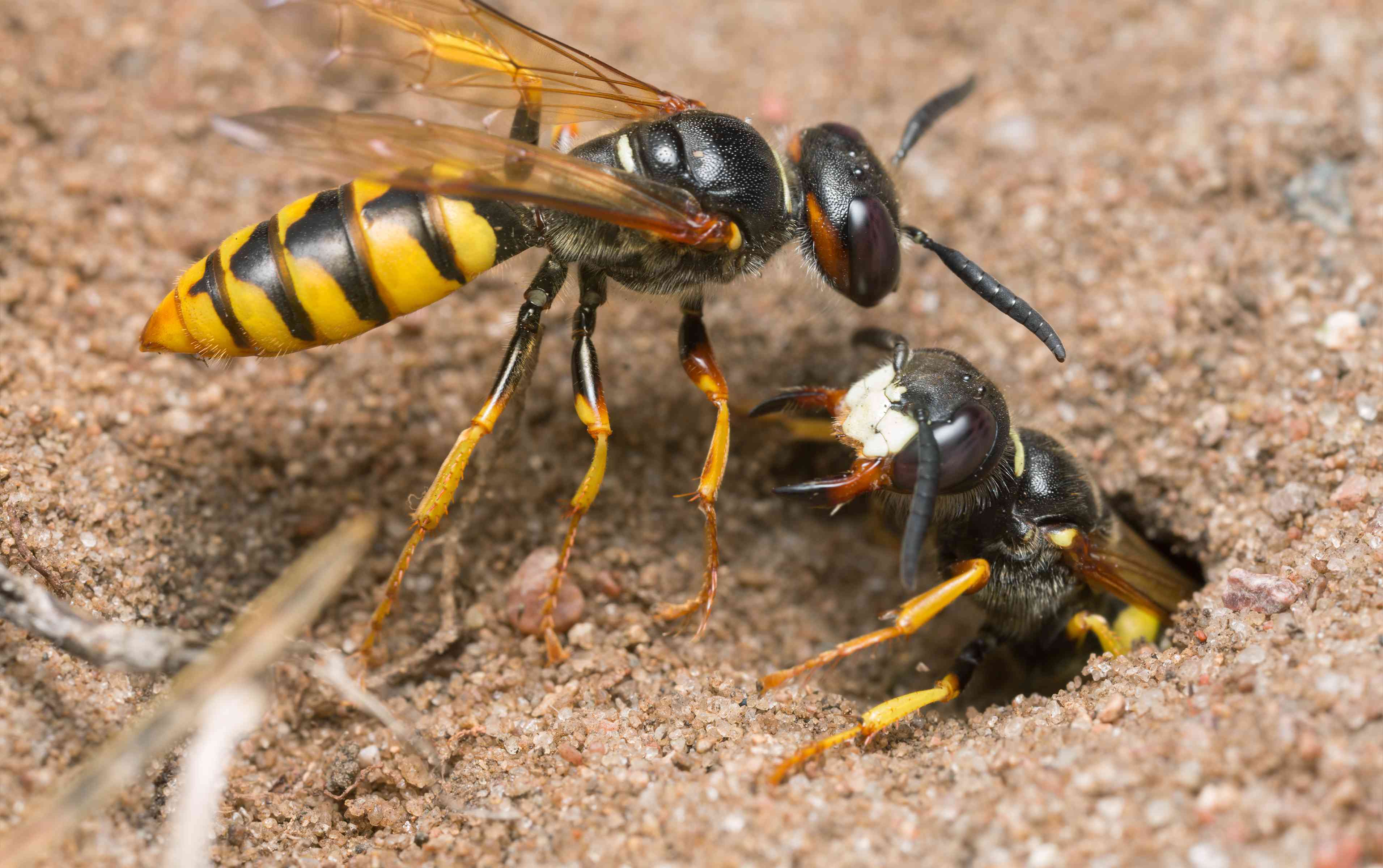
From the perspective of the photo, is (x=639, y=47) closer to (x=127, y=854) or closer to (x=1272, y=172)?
(x=1272, y=172)

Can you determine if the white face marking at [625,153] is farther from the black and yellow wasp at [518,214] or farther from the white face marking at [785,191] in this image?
the white face marking at [785,191]

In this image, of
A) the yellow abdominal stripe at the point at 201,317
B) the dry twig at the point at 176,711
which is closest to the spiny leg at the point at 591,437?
the dry twig at the point at 176,711

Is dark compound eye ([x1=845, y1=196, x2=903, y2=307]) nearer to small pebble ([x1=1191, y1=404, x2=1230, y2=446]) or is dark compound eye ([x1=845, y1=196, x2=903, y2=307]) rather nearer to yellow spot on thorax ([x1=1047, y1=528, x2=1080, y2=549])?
yellow spot on thorax ([x1=1047, y1=528, x2=1080, y2=549])

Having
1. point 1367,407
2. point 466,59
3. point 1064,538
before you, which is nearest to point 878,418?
point 1064,538

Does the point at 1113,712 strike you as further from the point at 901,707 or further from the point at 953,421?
the point at 953,421

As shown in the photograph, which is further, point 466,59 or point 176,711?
point 466,59
